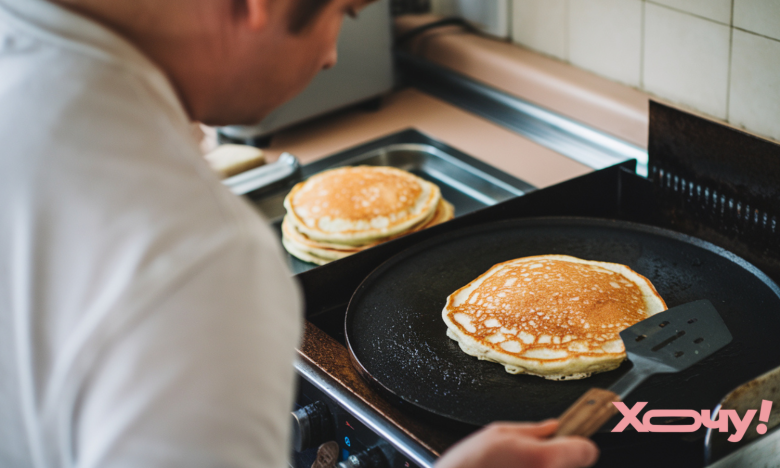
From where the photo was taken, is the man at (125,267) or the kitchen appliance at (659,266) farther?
the kitchen appliance at (659,266)

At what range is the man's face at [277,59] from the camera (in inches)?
20.3

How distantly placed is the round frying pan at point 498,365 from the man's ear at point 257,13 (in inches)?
21.7

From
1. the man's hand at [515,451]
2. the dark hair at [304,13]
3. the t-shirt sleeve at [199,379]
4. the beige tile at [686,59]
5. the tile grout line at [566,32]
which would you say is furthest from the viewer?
the tile grout line at [566,32]

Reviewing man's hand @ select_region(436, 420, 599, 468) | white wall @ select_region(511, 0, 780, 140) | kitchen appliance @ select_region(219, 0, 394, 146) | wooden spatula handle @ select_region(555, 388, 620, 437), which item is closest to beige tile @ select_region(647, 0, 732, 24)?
white wall @ select_region(511, 0, 780, 140)

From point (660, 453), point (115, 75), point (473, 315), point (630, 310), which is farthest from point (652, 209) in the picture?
point (115, 75)

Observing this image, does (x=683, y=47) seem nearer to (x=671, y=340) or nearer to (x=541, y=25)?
(x=541, y=25)

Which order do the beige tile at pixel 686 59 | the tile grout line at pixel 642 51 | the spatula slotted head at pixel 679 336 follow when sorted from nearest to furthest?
the spatula slotted head at pixel 679 336, the beige tile at pixel 686 59, the tile grout line at pixel 642 51

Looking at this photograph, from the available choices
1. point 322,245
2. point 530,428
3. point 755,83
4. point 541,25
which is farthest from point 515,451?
point 541,25

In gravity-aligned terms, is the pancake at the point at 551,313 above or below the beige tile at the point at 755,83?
below

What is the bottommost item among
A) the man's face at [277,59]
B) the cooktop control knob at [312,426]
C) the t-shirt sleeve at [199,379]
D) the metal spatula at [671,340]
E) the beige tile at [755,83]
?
the cooktop control knob at [312,426]

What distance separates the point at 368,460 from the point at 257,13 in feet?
1.98

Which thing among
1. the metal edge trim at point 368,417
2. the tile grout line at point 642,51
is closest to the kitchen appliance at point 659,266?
the metal edge trim at point 368,417

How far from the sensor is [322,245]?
4.84 ft

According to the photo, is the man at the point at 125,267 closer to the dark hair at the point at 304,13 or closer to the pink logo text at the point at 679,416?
the dark hair at the point at 304,13
